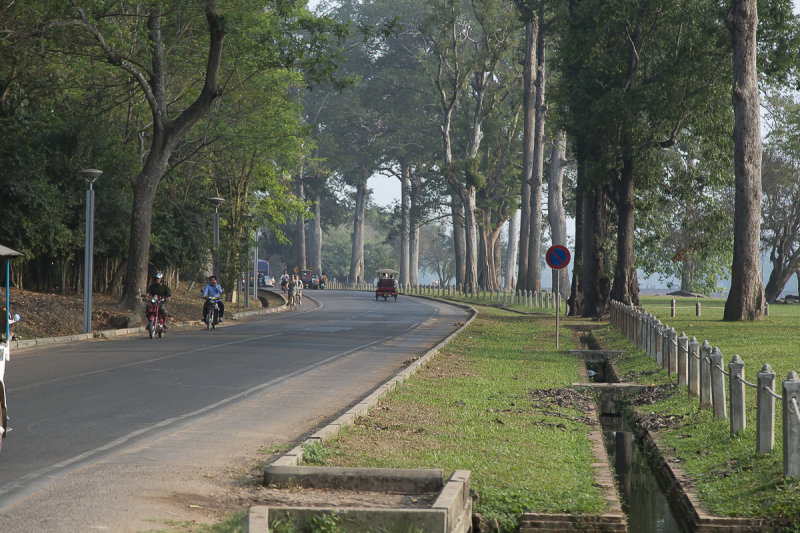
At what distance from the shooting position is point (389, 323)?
35125 millimetres

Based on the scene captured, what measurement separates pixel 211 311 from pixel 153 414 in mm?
18929

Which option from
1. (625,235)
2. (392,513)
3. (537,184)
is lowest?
(392,513)

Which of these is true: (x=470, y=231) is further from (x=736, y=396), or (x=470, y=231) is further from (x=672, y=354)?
(x=736, y=396)

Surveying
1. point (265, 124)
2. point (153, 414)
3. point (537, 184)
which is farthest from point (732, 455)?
point (537, 184)

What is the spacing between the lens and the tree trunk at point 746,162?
27891 millimetres

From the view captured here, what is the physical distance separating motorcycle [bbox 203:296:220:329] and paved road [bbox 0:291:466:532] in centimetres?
478

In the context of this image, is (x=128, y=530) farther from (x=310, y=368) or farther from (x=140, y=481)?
(x=310, y=368)

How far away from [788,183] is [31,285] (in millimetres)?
44775

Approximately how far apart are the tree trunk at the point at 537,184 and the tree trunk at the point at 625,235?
16.4 metres

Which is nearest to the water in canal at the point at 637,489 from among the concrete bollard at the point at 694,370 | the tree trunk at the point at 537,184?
the concrete bollard at the point at 694,370

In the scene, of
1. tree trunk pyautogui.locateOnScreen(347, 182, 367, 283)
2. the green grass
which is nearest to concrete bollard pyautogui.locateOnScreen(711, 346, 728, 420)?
the green grass

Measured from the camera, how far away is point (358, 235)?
98.8m

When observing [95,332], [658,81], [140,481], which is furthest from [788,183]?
[140,481]

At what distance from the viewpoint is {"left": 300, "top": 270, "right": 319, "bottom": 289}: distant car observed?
93.6m
